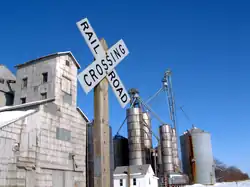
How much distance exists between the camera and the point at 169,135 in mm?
Answer: 47844

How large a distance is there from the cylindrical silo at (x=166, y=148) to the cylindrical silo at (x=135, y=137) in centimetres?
390

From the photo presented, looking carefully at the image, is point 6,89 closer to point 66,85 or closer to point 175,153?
point 66,85

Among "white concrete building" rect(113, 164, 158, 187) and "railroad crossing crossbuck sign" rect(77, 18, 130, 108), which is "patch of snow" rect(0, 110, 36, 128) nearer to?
"railroad crossing crossbuck sign" rect(77, 18, 130, 108)

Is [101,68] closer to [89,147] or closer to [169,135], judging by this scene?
[89,147]

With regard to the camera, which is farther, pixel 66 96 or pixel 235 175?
pixel 235 175

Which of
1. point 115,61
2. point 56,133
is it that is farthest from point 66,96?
point 115,61

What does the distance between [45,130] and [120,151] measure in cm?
2847

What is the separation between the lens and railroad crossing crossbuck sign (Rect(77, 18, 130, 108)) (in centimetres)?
377

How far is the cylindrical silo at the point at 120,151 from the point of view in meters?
47.3

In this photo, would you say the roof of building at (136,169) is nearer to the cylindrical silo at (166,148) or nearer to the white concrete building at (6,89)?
the cylindrical silo at (166,148)

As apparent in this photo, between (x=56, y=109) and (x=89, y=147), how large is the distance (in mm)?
5418

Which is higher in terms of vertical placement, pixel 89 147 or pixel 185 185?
pixel 89 147

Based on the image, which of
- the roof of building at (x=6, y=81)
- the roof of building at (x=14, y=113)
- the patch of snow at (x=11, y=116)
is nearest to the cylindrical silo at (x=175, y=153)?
the roof of building at (x=6, y=81)

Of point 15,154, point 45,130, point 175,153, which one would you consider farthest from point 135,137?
point 15,154
